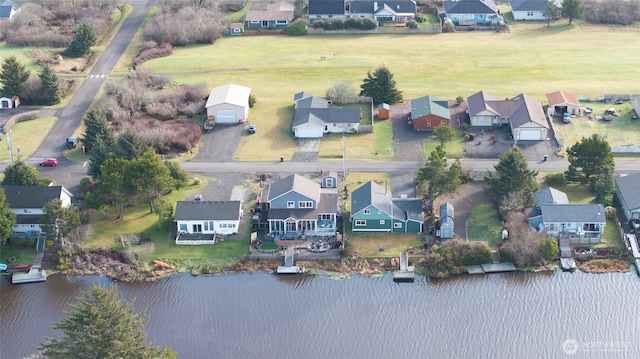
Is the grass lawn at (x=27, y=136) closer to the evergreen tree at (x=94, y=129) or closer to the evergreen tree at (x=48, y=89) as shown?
the evergreen tree at (x=48, y=89)

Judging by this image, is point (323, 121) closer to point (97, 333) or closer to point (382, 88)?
point (382, 88)

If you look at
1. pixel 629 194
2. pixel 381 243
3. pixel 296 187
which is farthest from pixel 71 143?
pixel 629 194

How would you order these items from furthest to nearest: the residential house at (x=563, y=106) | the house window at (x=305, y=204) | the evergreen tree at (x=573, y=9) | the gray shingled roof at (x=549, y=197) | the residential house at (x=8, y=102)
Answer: the evergreen tree at (x=573, y=9)
the residential house at (x=8, y=102)
the residential house at (x=563, y=106)
the house window at (x=305, y=204)
the gray shingled roof at (x=549, y=197)

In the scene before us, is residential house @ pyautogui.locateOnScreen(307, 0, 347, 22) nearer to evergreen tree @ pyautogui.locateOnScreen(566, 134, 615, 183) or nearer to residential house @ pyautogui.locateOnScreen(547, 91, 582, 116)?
residential house @ pyautogui.locateOnScreen(547, 91, 582, 116)

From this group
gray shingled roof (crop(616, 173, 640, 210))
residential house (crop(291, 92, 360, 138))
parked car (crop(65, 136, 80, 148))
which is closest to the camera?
gray shingled roof (crop(616, 173, 640, 210))

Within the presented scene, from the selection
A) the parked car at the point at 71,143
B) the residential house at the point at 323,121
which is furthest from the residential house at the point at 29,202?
the residential house at the point at 323,121

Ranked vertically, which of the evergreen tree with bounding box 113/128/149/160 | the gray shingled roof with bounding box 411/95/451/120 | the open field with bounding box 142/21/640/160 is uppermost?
the evergreen tree with bounding box 113/128/149/160

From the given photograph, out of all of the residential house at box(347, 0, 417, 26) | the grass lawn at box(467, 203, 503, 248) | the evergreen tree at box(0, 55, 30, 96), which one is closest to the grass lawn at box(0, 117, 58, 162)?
the evergreen tree at box(0, 55, 30, 96)
